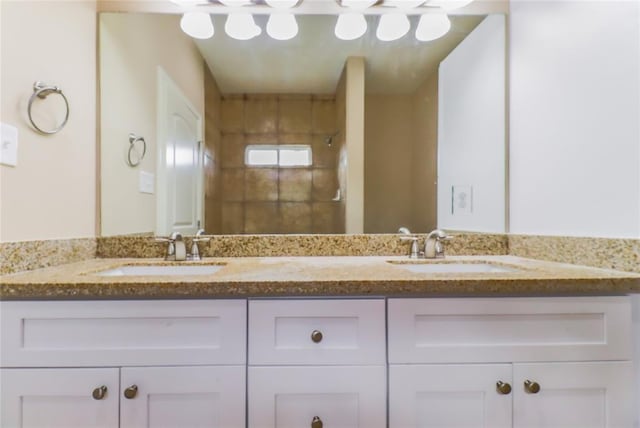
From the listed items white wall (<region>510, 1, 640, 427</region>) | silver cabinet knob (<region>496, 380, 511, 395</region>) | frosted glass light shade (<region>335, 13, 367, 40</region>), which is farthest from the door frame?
white wall (<region>510, 1, 640, 427</region>)

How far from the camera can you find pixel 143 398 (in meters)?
0.75

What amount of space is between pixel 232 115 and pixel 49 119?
0.59m

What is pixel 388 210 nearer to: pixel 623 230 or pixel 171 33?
pixel 623 230

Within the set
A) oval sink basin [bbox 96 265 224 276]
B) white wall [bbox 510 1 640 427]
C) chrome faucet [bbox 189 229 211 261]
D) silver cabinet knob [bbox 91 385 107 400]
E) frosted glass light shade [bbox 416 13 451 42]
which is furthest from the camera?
frosted glass light shade [bbox 416 13 451 42]

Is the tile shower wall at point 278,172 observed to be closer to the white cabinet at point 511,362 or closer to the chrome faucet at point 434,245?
the chrome faucet at point 434,245

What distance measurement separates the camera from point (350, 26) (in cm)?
129

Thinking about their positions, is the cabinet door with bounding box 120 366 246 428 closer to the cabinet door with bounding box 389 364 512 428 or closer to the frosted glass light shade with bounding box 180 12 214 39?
the cabinet door with bounding box 389 364 512 428

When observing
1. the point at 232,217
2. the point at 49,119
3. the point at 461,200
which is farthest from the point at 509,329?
the point at 49,119

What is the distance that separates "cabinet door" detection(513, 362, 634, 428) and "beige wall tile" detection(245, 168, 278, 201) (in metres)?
0.98

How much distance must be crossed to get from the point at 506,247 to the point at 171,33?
65.1 inches

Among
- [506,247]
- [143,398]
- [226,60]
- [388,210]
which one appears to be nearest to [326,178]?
[388,210]

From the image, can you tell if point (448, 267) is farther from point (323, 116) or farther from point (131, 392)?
point (131, 392)

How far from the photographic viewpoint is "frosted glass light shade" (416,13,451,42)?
4.31ft

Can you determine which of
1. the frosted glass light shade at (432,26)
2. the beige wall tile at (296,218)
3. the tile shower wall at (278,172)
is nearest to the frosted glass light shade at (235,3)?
the tile shower wall at (278,172)
